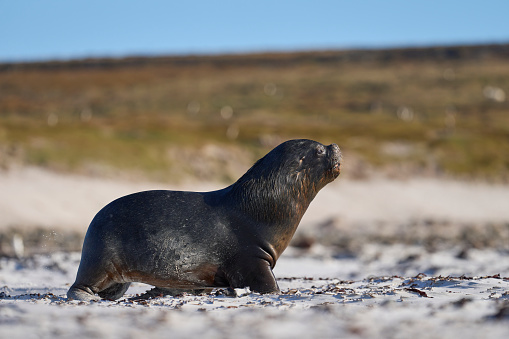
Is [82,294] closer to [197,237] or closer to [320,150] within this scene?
[197,237]

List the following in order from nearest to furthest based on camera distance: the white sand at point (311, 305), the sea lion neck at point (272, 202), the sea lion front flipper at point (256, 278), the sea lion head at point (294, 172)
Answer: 1. the white sand at point (311, 305)
2. the sea lion front flipper at point (256, 278)
3. the sea lion neck at point (272, 202)
4. the sea lion head at point (294, 172)

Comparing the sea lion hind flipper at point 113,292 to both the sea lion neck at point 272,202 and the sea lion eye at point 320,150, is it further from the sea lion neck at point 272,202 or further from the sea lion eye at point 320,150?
the sea lion eye at point 320,150

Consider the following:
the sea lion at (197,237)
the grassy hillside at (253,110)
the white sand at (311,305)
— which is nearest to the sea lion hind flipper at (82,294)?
the sea lion at (197,237)

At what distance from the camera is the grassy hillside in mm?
27094

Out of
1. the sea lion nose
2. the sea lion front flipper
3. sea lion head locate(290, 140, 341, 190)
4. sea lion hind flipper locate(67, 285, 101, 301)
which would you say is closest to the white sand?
sea lion hind flipper locate(67, 285, 101, 301)

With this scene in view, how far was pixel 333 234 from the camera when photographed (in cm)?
2081

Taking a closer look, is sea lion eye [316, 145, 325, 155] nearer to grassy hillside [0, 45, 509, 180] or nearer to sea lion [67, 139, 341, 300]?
sea lion [67, 139, 341, 300]

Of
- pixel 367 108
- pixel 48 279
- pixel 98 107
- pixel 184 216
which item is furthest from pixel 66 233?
pixel 98 107

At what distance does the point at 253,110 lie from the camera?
71.4 m

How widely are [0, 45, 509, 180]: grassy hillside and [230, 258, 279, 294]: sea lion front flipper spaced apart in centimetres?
1882

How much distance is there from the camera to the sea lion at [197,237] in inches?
270

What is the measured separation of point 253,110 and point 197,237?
64.9m

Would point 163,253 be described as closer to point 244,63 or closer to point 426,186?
point 426,186

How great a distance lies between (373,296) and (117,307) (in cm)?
215
